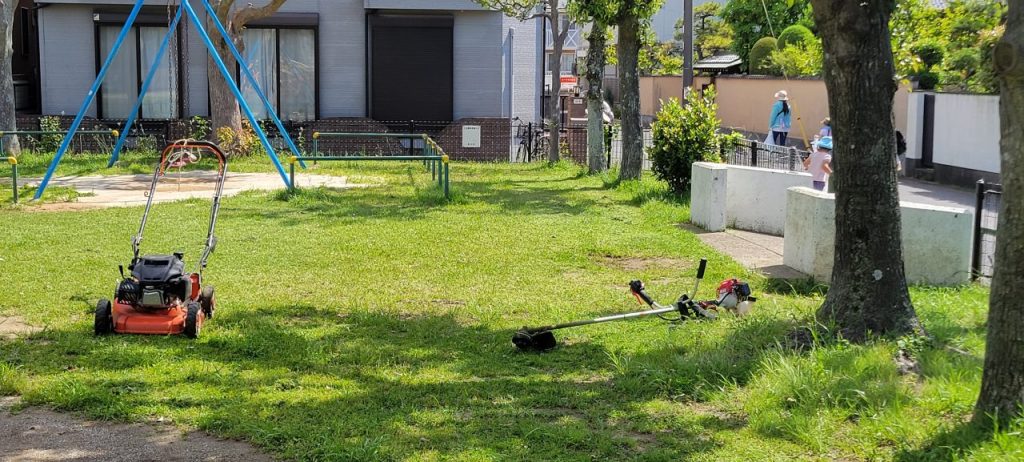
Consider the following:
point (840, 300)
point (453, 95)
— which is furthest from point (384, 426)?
point (453, 95)

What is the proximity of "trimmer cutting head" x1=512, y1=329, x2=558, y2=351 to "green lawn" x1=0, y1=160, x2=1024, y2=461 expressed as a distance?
0.08 meters

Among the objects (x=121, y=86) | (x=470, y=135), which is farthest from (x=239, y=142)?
(x=121, y=86)

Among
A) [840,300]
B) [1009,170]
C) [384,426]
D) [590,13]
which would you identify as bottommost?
[384,426]

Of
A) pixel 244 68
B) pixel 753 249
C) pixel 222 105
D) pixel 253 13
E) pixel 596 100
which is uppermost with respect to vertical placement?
pixel 253 13

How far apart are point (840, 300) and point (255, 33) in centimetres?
2274

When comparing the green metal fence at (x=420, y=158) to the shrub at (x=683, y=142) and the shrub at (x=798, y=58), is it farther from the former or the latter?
the shrub at (x=798, y=58)

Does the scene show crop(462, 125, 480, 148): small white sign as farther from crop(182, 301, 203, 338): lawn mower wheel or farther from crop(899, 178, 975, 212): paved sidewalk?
crop(182, 301, 203, 338): lawn mower wheel

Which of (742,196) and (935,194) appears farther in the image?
(935,194)

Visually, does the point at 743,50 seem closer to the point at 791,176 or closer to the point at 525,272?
the point at 791,176

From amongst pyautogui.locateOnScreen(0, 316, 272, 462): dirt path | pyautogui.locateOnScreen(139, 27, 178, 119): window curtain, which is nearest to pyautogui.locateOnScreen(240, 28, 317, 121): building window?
pyautogui.locateOnScreen(139, 27, 178, 119): window curtain

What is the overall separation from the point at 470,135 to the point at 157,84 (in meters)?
7.81

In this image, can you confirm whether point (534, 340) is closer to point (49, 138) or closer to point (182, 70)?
point (49, 138)

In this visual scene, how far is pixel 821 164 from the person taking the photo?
55.2ft

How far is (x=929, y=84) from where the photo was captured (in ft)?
99.3
